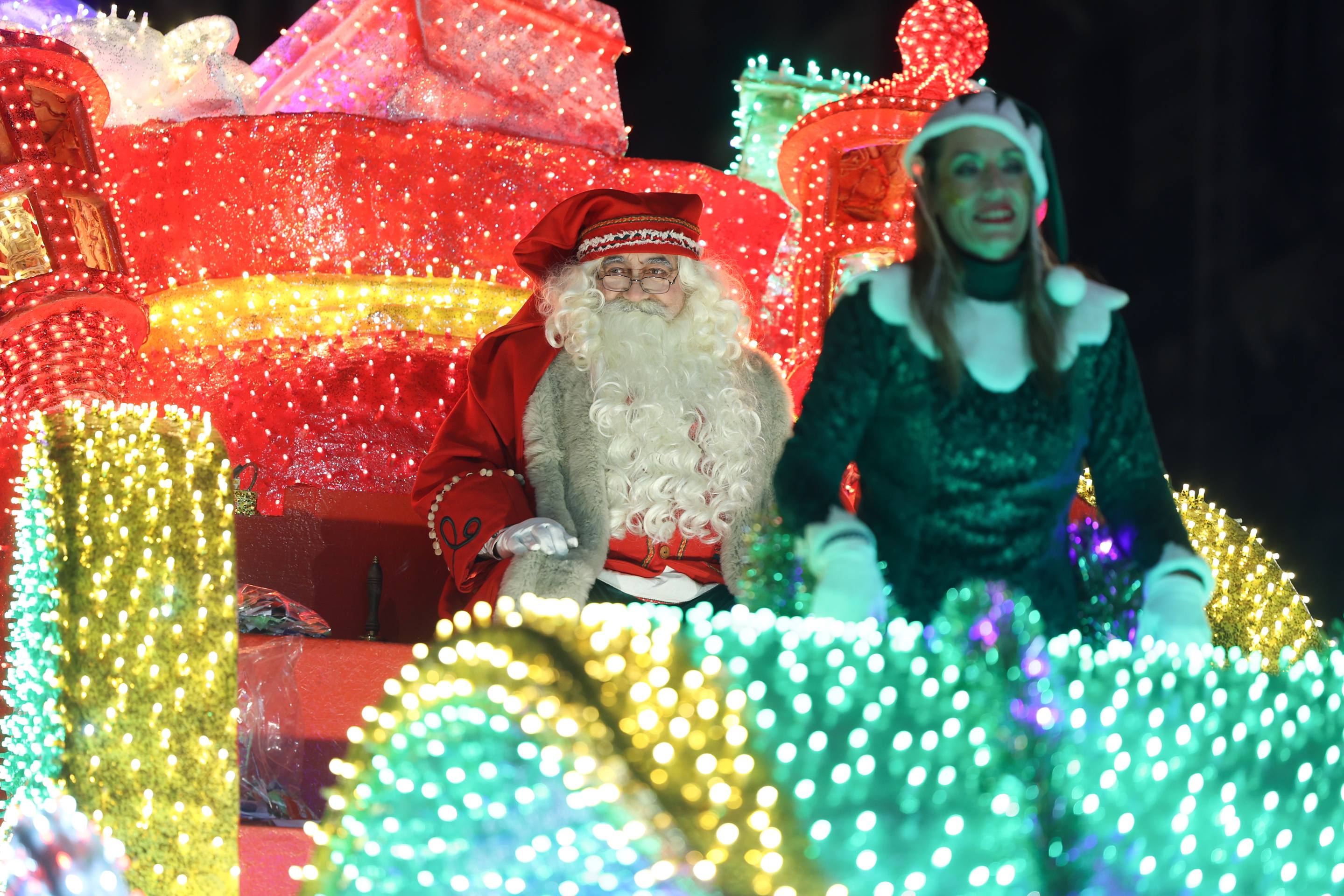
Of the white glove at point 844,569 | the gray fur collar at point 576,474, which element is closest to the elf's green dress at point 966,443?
the white glove at point 844,569

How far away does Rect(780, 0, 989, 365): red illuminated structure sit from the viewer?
484cm

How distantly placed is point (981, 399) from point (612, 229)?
2009 millimetres

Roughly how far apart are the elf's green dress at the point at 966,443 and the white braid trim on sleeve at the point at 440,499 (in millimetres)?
1554

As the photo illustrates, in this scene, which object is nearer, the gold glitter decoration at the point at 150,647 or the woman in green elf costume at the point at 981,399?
the woman in green elf costume at the point at 981,399

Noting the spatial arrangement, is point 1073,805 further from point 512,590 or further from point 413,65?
point 413,65

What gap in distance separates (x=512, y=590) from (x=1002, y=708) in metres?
1.82

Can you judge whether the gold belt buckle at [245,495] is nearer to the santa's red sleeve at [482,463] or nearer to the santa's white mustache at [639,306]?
the santa's red sleeve at [482,463]

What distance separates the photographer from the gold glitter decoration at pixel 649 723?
5.00 feet

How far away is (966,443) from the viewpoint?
212 cm

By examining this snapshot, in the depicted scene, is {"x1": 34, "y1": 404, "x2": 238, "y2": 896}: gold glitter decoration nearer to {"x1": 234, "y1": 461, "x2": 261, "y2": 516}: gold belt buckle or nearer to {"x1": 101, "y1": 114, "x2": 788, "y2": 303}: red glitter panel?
{"x1": 234, "y1": 461, "x2": 261, "y2": 516}: gold belt buckle

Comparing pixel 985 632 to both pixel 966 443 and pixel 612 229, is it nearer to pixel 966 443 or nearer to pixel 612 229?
pixel 966 443

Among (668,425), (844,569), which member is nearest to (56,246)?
(668,425)

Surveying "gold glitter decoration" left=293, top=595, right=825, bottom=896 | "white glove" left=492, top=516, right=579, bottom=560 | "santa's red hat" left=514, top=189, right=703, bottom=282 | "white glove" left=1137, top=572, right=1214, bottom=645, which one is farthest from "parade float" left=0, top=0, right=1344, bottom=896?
"santa's red hat" left=514, top=189, right=703, bottom=282

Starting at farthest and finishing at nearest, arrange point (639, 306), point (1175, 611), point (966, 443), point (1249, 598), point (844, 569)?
point (639, 306)
point (1249, 598)
point (966, 443)
point (1175, 611)
point (844, 569)
